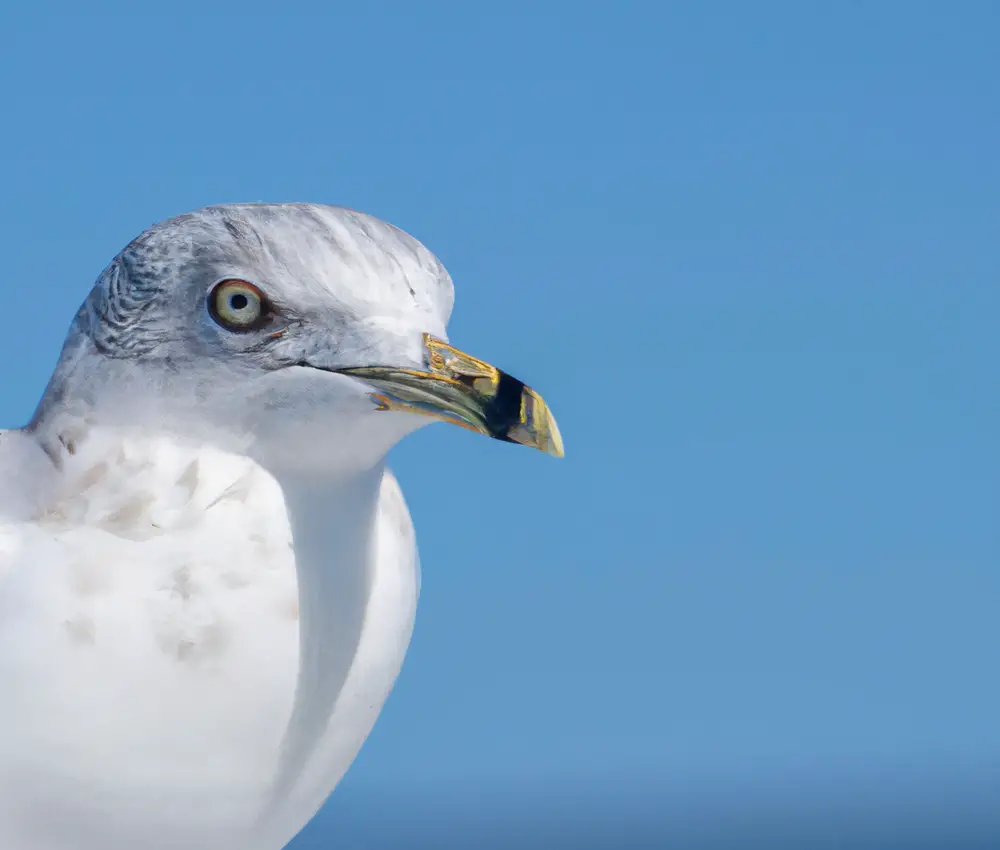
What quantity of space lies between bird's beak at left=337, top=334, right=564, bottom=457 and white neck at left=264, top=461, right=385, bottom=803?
0.89 feet

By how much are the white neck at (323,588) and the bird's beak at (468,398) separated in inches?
10.7

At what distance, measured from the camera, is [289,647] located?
7.89 feet

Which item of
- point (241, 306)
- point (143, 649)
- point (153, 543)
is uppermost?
point (241, 306)

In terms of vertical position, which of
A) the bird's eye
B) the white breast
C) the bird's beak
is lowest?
the white breast

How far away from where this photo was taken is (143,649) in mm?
2318

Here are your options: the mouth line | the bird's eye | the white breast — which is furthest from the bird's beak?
the white breast

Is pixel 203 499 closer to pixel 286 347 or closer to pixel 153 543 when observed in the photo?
pixel 153 543

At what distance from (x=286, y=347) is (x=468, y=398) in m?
0.33

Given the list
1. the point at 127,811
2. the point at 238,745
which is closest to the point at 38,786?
the point at 127,811

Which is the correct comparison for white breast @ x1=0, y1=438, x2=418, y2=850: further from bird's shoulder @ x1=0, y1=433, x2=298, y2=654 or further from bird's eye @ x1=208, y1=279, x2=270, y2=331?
bird's eye @ x1=208, y1=279, x2=270, y2=331

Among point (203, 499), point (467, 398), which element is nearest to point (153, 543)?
point (203, 499)

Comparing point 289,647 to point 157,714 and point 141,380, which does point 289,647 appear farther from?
point 141,380

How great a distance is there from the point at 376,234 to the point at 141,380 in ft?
1.57

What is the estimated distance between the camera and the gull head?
2254mm
